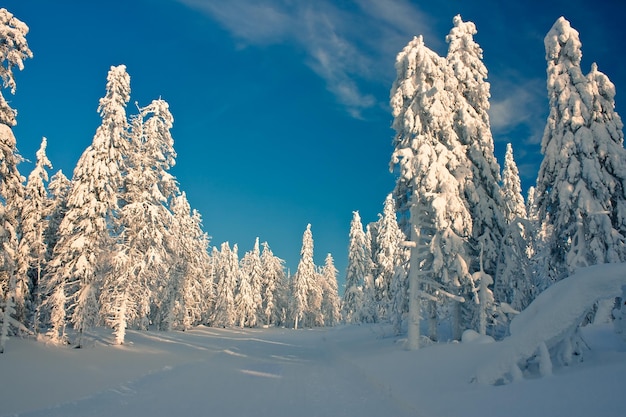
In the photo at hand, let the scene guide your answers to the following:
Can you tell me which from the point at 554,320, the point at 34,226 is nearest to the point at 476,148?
the point at 554,320

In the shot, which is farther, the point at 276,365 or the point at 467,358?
the point at 276,365

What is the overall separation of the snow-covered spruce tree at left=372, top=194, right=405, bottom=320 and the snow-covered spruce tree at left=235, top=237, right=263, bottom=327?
25111 mm

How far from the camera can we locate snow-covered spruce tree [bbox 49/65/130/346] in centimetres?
2052

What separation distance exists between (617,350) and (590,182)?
13.4 metres

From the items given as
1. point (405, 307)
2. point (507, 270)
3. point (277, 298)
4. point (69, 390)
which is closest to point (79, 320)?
point (69, 390)

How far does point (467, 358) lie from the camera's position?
12.3m

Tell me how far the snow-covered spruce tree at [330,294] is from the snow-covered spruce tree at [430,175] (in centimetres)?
7113

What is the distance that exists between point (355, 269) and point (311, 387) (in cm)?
5008

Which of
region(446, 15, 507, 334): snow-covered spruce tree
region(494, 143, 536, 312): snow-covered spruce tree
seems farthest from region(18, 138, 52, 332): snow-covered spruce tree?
region(494, 143, 536, 312): snow-covered spruce tree

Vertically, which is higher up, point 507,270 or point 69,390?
point 507,270

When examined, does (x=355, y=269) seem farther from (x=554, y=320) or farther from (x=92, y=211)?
(x=554, y=320)

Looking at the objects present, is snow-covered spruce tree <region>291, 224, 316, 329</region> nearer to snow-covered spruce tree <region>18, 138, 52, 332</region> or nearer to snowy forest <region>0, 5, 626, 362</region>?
snowy forest <region>0, 5, 626, 362</region>

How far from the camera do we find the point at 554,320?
8.12 metres

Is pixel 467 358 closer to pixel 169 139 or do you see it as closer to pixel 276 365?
pixel 276 365
